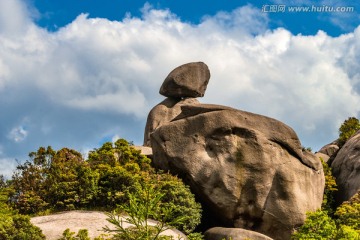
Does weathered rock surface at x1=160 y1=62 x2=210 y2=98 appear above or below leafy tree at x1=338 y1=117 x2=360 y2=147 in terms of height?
above

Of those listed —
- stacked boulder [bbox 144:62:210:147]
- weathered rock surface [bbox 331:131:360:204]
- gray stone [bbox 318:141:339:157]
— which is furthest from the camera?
gray stone [bbox 318:141:339:157]

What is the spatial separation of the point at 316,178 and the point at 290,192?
2.57 meters

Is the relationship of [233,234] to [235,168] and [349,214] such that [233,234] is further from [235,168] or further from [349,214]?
[349,214]

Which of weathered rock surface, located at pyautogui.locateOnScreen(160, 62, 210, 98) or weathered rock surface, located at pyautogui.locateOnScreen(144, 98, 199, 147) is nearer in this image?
weathered rock surface, located at pyautogui.locateOnScreen(144, 98, 199, 147)

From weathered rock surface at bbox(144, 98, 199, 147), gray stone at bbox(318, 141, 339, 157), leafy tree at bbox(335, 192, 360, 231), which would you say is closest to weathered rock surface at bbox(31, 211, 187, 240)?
leafy tree at bbox(335, 192, 360, 231)

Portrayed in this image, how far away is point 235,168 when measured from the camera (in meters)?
23.9

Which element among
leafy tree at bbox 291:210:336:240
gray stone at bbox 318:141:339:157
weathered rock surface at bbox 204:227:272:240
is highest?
gray stone at bbox 318:141:339:157

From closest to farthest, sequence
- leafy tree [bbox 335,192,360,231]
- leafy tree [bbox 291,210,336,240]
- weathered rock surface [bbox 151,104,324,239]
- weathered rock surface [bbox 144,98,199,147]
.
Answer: leafy tree [bbox 291,210,336,240] < leafy tree [bbox 335,192,360,231] < weathered rock surface [bbox 151,104,324,239] < weathered rock surface [bbox 144,98,199,147]

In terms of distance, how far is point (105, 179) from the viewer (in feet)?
72.3

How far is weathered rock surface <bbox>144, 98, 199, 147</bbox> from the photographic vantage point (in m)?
35.9

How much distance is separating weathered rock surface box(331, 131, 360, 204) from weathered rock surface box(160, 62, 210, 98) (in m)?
10.6

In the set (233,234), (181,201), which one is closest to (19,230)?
(181,201)

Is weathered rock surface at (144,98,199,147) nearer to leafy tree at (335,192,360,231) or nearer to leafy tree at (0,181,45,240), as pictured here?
leafy tree at (335,192,360,231)

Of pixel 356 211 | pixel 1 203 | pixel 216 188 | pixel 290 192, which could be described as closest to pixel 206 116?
pixel 216 188
